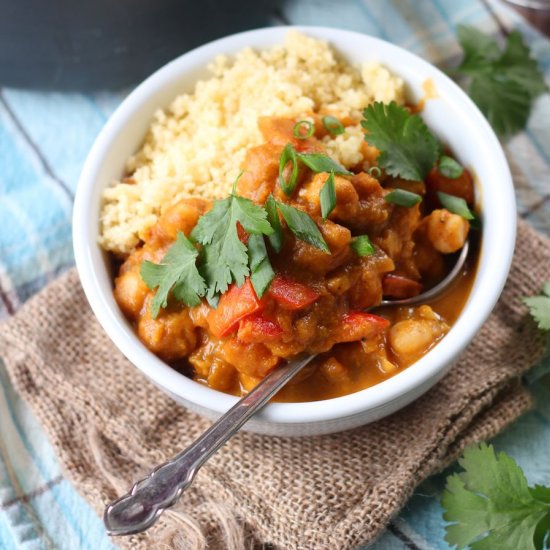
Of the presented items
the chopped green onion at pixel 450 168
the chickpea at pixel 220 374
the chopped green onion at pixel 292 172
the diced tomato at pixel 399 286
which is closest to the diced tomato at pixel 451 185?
the chopped green onion at pixel 450 168

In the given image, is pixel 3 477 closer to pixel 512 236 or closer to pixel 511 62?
pixel 512 236

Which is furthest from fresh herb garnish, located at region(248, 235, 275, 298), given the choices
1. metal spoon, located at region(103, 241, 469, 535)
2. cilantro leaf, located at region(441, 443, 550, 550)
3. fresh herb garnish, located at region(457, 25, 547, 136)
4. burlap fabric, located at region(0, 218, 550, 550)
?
fresh herb garnish, located at region(457, 25, 547, 136)

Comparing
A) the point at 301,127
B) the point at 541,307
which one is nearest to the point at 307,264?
the point at 301,127

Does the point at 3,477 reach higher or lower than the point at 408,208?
lower

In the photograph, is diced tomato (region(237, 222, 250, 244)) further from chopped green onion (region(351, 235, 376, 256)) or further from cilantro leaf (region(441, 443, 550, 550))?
cilantro leaf (region(441, 443, 550, 550))

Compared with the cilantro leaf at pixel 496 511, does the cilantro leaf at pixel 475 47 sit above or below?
above

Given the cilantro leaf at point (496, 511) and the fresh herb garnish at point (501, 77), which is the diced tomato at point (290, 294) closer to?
the cilantro leaf at point (496, 511)

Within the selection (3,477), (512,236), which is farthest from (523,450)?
(3,477)
